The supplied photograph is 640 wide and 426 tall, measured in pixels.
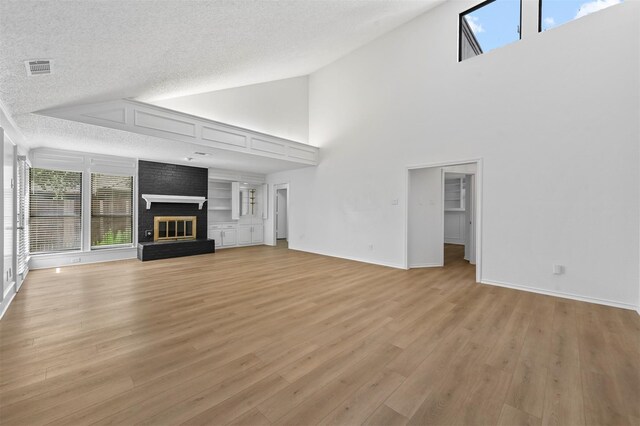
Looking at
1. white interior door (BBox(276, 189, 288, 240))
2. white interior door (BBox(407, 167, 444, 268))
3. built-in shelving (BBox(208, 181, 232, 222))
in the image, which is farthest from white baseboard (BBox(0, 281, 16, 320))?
white interior door (BBox(276, 189, 288, 240))

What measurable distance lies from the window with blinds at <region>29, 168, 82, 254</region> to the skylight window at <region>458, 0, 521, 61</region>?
841 cm

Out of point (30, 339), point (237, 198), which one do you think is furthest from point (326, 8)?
point (237, 198)

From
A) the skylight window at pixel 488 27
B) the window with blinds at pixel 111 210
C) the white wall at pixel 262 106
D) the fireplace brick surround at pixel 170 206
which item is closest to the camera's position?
the skylight window at pixel 488 27

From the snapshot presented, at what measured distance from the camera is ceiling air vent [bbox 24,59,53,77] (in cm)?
234

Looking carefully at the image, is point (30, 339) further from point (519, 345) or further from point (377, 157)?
point (377, 157)

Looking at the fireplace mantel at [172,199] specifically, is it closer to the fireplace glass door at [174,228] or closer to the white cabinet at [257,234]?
the fireplace glass door at [174,228]

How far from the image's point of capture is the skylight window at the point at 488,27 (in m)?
4.46

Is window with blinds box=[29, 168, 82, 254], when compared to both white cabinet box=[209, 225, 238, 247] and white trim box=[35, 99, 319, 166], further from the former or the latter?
white cabinet box=[209, 225, 238, 247]

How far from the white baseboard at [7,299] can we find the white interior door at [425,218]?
598cm

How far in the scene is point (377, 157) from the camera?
237 inches

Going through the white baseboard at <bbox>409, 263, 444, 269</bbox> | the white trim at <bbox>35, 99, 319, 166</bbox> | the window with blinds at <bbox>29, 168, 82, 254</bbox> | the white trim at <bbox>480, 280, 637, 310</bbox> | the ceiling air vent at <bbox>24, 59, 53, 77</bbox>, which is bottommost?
the white trim at <bbox>480, 280, 637, 310</bbox>

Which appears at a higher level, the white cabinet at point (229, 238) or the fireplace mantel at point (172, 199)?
the fireplace mantel at point (172, 199)

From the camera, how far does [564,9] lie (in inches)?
155

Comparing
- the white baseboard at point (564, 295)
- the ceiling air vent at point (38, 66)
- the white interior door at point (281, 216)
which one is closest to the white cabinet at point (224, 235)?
the white interior door at point (281, 216)
